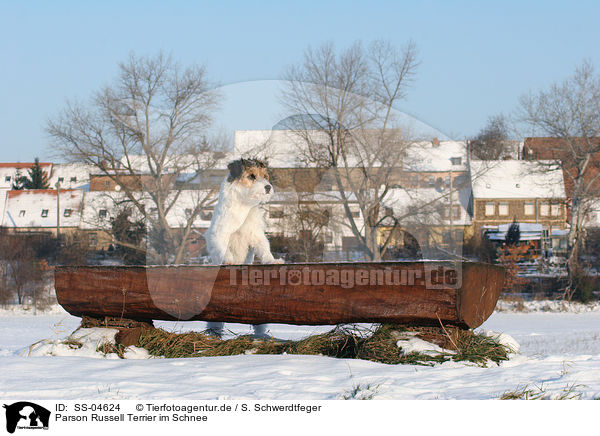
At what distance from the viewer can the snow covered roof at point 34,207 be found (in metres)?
31.3

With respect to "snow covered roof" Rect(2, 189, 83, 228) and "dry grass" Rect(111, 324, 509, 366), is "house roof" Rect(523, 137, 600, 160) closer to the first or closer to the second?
"dry grass" Rect(111, 324, 509, 366)

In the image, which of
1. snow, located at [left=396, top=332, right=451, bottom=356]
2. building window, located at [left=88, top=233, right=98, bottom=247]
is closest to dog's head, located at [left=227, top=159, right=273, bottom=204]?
snow, located at [left=396, top=332, right=451, bottom=356]

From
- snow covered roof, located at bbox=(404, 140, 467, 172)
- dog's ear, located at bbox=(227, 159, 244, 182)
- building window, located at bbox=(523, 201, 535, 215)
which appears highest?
snow covered roof, located at bbox=(404, 140, 467, 172)

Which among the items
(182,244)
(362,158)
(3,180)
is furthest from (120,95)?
(3,180)

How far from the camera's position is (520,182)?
3081cm

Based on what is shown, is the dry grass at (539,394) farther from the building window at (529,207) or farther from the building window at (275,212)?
the building window at (529,207)

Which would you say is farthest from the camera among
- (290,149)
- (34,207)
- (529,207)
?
(34,207)

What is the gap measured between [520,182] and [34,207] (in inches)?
1151

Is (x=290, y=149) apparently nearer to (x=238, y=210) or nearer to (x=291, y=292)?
(x=238, y=210)

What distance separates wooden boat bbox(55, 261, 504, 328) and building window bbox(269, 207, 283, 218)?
3712 millimetres

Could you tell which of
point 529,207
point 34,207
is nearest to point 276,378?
point 529,207

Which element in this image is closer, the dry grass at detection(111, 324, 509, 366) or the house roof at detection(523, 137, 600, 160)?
the dry grass at detection(111, 324, 509, 366)

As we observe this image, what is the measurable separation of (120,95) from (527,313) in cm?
1462
